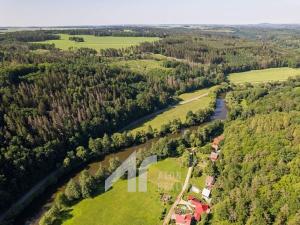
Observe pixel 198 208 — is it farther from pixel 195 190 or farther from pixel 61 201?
pixel 61 201

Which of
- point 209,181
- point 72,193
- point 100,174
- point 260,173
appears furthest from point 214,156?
point 72,193

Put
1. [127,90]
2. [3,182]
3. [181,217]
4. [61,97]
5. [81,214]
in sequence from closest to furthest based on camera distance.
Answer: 1. [181,217]
2. [81,214]
3. [3,182]
4. [61,97]
5. [127,90]

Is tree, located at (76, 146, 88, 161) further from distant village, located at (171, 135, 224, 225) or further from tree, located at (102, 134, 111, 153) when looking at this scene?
distant village, located at (171, 135, 224, 225)

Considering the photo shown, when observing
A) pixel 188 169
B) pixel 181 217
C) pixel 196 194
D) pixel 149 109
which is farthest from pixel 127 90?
pixel 181 217

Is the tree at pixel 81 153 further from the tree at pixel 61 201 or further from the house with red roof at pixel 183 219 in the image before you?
the house with red roof at pixel 183 219

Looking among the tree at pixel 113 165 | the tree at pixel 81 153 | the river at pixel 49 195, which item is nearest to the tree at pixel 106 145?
the river at pixel 49 195

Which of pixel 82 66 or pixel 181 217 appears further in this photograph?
pixel 82 66

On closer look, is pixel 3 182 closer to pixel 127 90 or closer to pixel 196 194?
pixel 196 194
